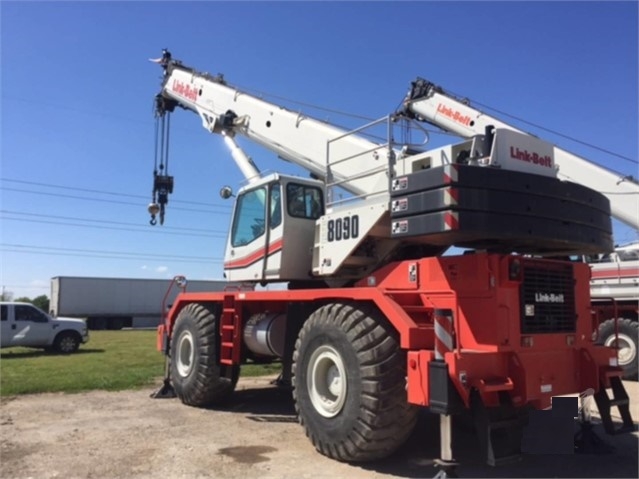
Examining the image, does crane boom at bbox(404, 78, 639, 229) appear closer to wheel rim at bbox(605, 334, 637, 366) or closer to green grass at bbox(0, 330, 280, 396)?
wheel rim at bbox(605, 334, 637, 366)

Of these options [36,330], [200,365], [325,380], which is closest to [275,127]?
[200,365]

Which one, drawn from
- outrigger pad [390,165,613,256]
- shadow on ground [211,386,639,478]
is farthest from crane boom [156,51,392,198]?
shadow on ground [211,386,639,478]

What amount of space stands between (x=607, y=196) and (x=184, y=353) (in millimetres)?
8970

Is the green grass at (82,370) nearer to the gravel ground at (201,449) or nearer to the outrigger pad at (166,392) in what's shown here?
the outrigger pad at (166,392)

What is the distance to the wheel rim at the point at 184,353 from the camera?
991 cm

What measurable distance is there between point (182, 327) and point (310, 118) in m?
4.46

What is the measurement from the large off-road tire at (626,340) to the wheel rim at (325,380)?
8.58m

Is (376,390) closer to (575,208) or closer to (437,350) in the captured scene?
(437,350)

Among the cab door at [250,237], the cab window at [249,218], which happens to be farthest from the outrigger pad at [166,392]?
the cab window at [249,218]

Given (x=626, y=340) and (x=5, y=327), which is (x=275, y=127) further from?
(x=5, y=327)

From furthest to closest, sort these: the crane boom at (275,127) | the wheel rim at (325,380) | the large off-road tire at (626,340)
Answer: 1. the large off-road tire at (626,340)
2. the crane boom at (275,127)
3. the wheel rim at (325,380)

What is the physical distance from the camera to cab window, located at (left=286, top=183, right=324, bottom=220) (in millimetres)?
8531

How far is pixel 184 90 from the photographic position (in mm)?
14578

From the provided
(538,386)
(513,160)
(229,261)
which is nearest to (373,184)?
(513,160)
